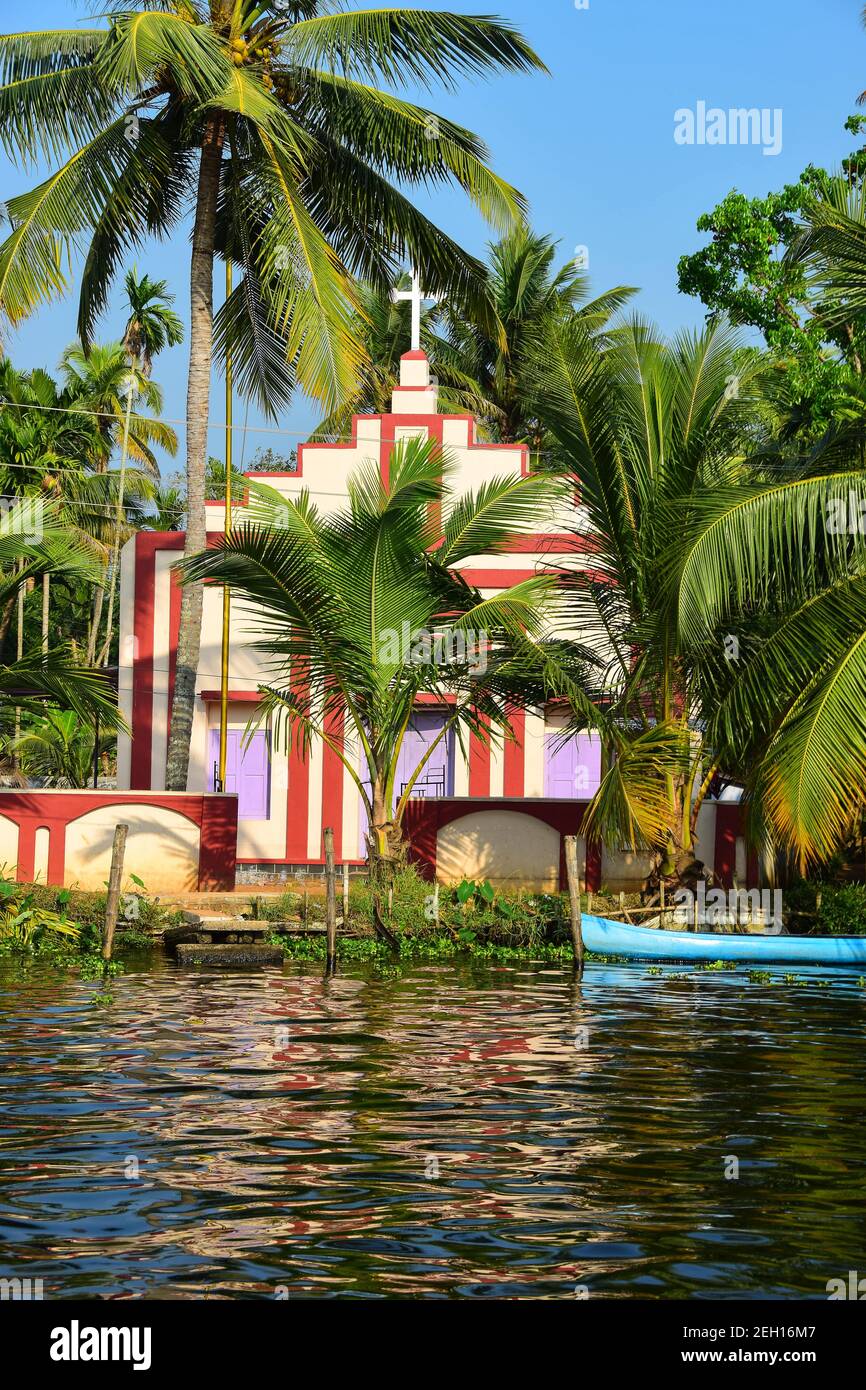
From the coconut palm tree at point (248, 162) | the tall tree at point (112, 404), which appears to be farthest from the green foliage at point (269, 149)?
the tall tree at point (112, 404)

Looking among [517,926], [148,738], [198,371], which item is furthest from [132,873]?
[198,371]

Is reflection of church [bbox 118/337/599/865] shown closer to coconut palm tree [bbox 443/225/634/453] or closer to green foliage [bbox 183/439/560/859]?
green foliage [bbox 183/439/560/859]

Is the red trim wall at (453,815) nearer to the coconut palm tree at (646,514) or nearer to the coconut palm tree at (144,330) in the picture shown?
the coconut palm tree at (646,514)

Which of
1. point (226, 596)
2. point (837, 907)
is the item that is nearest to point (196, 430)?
point (226, 596)

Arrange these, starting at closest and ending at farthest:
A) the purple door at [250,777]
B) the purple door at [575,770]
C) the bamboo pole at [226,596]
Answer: the bamboo pole at [226,596]
the purple door at [250,777]
the purple door at [575,770]

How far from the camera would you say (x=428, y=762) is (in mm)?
26297

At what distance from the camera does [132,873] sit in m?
22.4

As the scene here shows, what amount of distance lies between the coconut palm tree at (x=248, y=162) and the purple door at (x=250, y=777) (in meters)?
2.22

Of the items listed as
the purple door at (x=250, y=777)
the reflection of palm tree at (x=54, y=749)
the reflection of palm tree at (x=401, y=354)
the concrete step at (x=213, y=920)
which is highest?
the reflection of palm tree at (x=401, y=354)

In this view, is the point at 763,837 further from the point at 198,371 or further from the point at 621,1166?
the point at 198,371

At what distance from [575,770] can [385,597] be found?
281 inches

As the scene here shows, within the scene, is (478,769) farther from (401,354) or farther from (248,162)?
(401,354)

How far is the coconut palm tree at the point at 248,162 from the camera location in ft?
68.8

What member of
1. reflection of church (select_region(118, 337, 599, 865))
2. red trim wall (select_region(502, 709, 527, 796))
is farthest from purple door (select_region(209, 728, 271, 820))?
red trim wall (select_region(502, 709, 527, 796))
